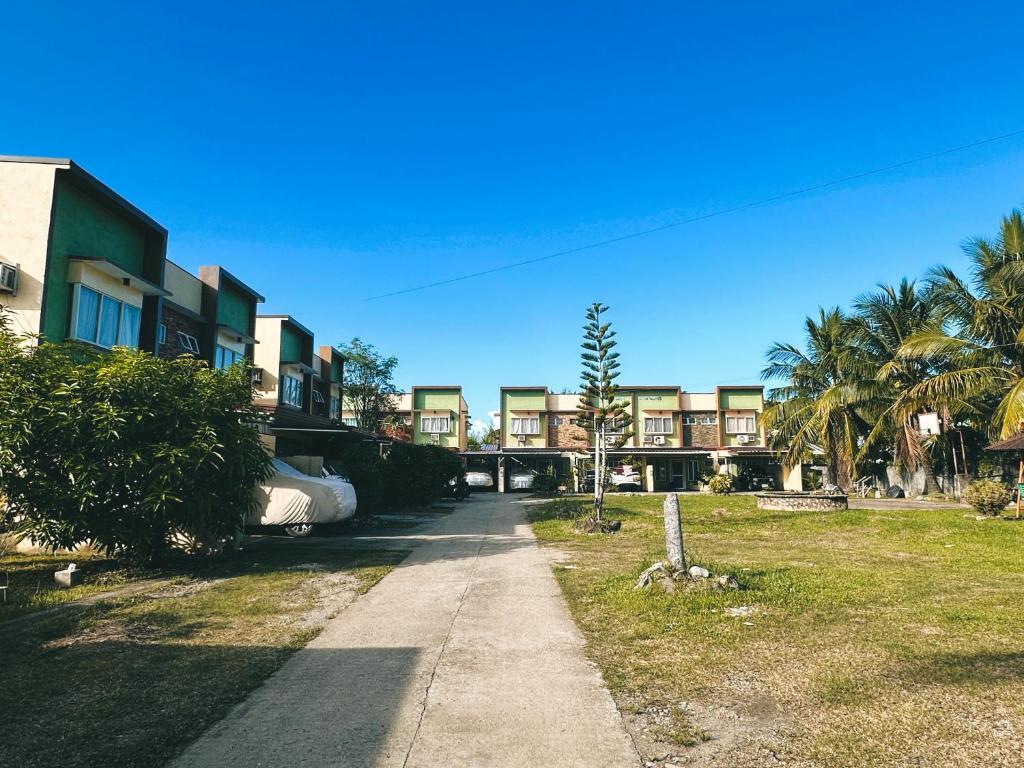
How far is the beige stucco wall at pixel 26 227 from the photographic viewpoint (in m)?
13.0

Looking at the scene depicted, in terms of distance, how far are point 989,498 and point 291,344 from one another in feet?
86.5

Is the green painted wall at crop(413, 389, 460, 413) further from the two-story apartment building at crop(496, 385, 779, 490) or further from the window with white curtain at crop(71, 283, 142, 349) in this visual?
the window with white curtain at crop(71, 283, 142, 349)

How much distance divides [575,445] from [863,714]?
132 ft

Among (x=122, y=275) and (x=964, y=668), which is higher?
(x=122, y=275)

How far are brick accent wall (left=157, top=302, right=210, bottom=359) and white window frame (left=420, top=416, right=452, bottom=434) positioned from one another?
2550 cm

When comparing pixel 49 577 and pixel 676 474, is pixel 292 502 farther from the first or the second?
pixel 676 474

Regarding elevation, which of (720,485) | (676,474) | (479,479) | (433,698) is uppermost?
(676,474)

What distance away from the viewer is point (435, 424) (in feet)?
149

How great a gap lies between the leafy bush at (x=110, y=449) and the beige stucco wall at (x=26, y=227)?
447cm

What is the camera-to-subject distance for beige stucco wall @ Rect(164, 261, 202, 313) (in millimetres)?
18812

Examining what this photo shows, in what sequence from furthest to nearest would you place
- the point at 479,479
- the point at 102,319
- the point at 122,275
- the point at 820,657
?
the point at 479,479
the point at 122,275
the point at 102,319
the point at 820,657

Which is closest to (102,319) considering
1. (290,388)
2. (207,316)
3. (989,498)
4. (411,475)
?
(207,316)

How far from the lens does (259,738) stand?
374 cm

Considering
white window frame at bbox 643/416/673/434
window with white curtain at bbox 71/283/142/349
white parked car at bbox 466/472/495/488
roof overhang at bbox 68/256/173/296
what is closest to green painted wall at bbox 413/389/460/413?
white parked car at bbox 466/472/495/488
